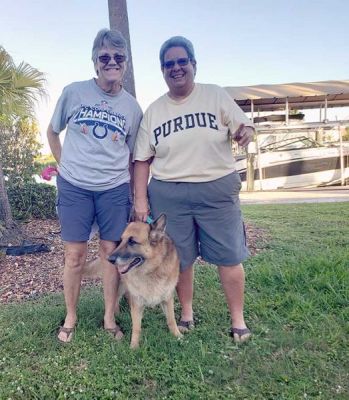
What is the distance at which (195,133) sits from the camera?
263 cm

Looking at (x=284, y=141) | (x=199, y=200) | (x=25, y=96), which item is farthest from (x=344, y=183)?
(x=199, y=200)

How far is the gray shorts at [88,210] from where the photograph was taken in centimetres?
278

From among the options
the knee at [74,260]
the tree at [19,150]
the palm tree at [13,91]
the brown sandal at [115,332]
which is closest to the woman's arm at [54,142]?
the knee at [74,260]

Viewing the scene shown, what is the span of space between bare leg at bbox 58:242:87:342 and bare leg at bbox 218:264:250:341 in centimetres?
111

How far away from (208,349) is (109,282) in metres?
0.92

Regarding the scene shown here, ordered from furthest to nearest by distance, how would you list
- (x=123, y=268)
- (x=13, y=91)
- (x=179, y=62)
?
(x=13, y=91)
(x=123, y=268)
(x=179, y=62)

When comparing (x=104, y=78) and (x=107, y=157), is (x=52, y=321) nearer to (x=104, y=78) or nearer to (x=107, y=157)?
(x=107, y=157)

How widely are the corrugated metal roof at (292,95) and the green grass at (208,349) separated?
375 inches

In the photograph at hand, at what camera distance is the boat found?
45.3 ft

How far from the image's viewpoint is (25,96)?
579cm

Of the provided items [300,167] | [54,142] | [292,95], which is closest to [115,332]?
[54,142]

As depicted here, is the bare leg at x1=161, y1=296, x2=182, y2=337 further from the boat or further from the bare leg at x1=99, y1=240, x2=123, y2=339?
the boat

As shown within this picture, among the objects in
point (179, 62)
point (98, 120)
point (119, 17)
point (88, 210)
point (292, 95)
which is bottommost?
point (88, 210)

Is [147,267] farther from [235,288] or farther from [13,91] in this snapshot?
[13,91]
